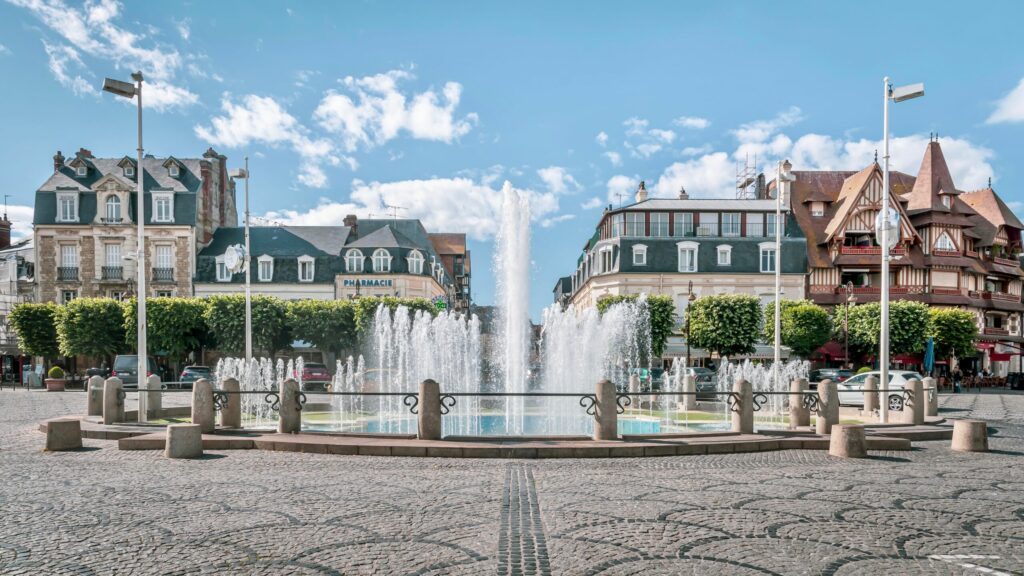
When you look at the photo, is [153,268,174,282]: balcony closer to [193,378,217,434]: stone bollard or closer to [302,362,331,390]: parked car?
[302,362,331,390]: parked car

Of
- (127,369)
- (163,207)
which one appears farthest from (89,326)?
(163,207)

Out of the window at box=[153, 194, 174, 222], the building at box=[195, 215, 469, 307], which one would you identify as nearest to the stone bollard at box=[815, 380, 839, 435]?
the building at box=[195, 215, 469, 307]

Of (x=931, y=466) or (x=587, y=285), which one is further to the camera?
(x=587, y=285)

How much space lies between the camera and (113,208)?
159 ft

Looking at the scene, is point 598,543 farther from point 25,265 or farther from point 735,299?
point 25,265

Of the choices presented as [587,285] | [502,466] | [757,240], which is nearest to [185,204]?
[587,285]

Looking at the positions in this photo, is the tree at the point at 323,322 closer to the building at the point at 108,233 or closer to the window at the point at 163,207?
the building at the point at 108,233

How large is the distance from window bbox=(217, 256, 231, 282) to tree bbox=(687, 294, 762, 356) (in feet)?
110

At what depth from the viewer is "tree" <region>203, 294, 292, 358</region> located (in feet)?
133

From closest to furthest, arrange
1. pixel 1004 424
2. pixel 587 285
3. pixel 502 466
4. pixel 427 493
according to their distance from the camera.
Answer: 1. pixel 427 493
2. pixel 502 466
3. pixel 1004 424
4. pixel 587 285

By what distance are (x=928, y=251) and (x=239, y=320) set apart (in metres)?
49.2

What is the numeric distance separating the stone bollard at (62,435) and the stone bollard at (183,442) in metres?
2.30

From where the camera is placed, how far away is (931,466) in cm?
1093

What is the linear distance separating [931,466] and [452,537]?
8775 millimetres
